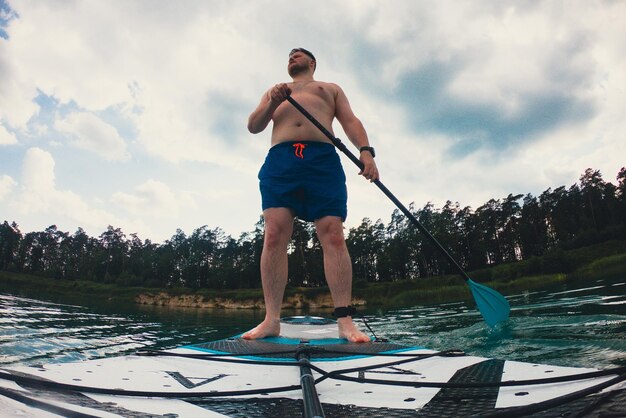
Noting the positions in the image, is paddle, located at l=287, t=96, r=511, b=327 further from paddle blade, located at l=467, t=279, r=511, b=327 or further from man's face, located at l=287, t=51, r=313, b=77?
man's face, located at l=287, t=51, r=313, b=77

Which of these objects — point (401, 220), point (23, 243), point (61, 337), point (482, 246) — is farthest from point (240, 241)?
point (61, 337)

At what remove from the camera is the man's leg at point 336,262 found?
3.24 meters

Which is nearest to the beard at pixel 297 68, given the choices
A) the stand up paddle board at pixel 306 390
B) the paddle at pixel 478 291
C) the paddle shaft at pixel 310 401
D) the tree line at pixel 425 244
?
the paddle at pixel 478 291

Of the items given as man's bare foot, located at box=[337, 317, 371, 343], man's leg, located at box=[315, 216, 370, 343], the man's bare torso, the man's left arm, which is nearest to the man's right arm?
the man's bare torso

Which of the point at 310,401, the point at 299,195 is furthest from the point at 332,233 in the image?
the point at 310,401

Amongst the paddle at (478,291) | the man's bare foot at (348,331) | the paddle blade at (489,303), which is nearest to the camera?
the man's bare foot at (348,331)

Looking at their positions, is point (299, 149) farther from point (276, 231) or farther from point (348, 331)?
point (348, 331)

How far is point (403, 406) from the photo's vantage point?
1282mm

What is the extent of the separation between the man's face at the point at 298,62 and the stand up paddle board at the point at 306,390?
10.6ft

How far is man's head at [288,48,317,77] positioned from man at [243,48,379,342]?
1.77 ft

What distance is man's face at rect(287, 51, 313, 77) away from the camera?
4069mm

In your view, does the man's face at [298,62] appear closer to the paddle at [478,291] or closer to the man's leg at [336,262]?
the paddle at [478,291]

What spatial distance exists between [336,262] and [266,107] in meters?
1.71

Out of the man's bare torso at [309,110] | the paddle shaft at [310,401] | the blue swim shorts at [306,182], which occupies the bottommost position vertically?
the paddle shaft at [310,401]
